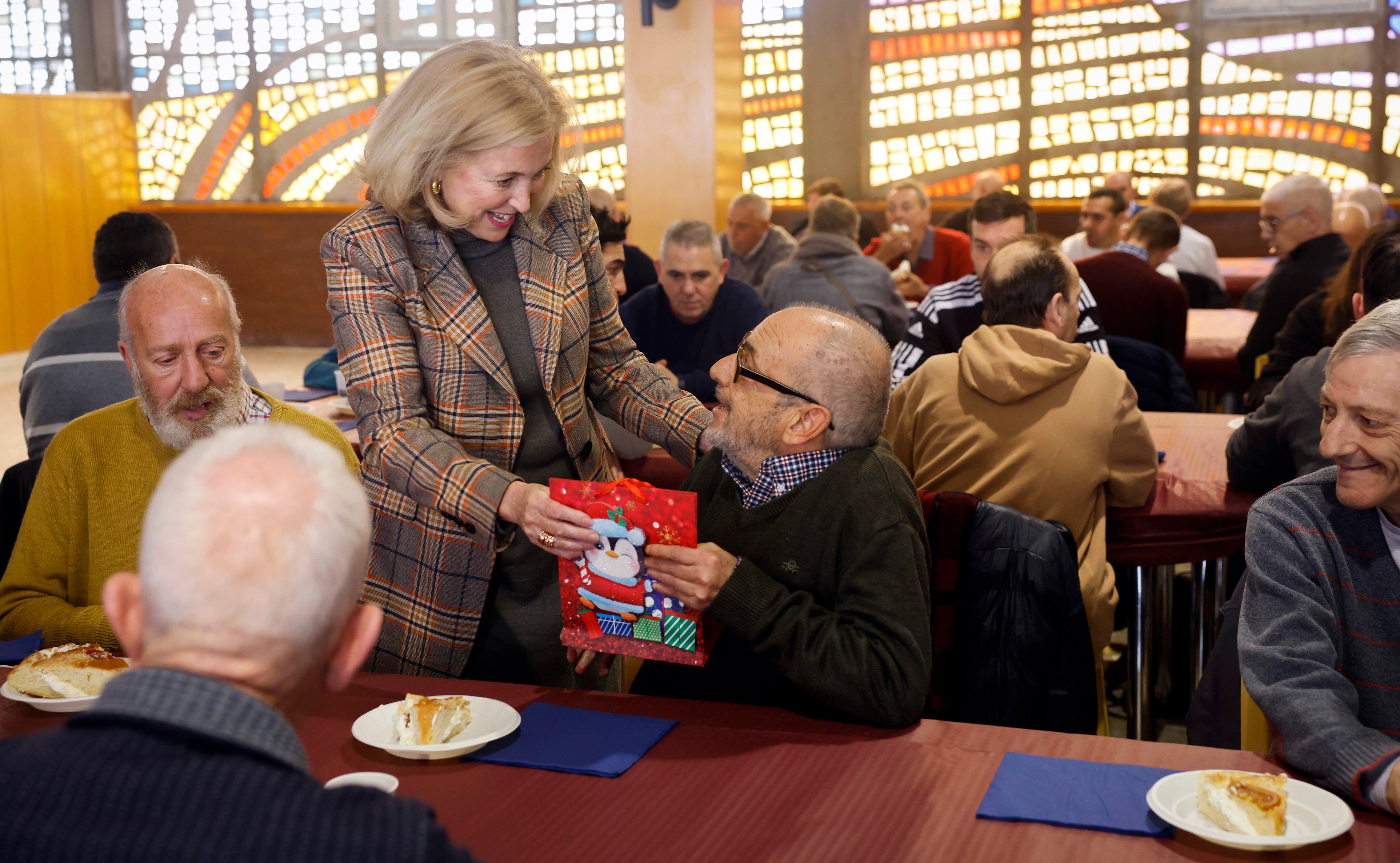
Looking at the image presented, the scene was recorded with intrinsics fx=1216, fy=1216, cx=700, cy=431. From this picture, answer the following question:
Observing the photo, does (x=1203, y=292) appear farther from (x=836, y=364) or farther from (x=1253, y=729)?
(x=836, y=364)

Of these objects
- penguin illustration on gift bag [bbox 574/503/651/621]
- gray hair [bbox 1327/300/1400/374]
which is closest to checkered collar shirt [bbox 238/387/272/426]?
penguin illustration on gift bag [bbox 574/503/651/621]

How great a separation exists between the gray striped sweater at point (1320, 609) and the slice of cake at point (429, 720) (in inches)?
45.5

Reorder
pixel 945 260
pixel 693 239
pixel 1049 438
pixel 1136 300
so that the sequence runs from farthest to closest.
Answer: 1. pixel 945 260
2. pixel 1136 300
3. pixel 693 239
4. pixel 1049 438

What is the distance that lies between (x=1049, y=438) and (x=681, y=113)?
7.16 meters

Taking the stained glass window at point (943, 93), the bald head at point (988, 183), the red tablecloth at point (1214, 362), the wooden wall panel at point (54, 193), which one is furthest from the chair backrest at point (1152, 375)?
the wooden wall panel at point (54, 193)

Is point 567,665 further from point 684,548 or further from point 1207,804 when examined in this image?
point 1207,804

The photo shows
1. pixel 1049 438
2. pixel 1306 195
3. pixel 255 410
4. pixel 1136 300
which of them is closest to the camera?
Answer: pixel 255 410

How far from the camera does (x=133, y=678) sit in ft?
3.05

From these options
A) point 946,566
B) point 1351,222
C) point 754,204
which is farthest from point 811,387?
point 1351,222

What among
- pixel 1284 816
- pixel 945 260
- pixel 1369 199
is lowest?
pixel 1284 816

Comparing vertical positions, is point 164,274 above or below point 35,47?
below

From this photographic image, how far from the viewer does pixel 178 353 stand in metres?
2.53

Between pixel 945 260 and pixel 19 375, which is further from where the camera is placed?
pixel 19 375

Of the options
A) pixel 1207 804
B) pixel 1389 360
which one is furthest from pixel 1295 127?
pixel 1207 804
